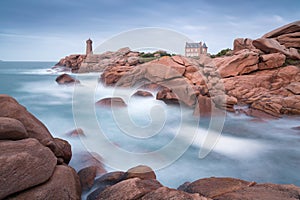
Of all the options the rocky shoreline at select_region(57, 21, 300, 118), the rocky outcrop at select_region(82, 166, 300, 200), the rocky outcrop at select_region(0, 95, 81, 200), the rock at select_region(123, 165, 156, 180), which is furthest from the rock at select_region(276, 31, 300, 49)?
the rocky outcrop at select_region(0, 95, 81, 200)

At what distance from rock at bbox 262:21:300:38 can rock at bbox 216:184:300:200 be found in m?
24.2

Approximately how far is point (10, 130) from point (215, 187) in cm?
436

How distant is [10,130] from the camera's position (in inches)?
170

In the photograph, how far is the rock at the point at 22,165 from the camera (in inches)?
136

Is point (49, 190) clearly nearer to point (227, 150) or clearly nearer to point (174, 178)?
point (174, 178)

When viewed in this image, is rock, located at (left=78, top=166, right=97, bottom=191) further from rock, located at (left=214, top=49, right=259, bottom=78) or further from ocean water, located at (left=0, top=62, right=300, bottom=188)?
rock, located at (left=214, top=49, right=259, bottom=78)

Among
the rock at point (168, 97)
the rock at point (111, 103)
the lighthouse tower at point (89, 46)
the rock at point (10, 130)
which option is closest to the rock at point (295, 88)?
the rock at point (168, 97)

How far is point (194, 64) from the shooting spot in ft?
68.6

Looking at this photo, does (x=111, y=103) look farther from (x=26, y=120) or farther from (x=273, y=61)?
(x=273, y=61)

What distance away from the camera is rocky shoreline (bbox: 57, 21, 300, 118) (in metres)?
14.7

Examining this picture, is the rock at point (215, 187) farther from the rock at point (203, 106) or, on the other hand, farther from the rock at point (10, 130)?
the rock at point (203, 106)

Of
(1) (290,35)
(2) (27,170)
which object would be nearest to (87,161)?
(2) (27,170)

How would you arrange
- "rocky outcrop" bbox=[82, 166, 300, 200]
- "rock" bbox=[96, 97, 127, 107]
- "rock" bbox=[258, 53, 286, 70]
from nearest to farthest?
"rocky outcrop" bbox=[82, 166, 300, 200], "rock" bbox=[96, 97, 127, 107], "rock" bbox=[258, 53, 286, 70]

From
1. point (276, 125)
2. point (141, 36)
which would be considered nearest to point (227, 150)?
point (276, 125)
